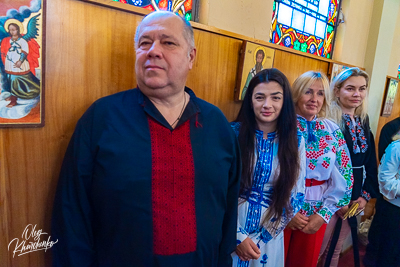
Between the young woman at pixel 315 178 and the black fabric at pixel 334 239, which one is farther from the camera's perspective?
the black fabric at pixel 334 239

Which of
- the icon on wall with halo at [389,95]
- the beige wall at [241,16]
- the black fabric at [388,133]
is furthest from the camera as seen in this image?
the icon on wall with halo at [389,95]

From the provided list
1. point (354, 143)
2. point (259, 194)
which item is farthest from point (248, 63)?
point (354, 143)

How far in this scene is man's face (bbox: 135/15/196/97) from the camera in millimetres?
1022

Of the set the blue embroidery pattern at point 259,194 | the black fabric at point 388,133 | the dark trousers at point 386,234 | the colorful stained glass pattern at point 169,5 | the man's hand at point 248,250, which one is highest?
the colorful stained glass pattern at point 169,5

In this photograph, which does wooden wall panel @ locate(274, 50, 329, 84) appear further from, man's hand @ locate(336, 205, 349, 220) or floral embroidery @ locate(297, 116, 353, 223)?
man's hand @ locate(336, 205, 349, 220)

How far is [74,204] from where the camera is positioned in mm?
966

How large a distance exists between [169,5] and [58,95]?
2.64 feet

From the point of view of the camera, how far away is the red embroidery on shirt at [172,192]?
1018 mm

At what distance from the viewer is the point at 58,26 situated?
102 centimetres

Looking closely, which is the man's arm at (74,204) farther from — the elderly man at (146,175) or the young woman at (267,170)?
the young woman at (267,170)

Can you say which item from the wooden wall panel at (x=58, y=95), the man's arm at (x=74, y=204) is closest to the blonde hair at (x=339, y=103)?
the wooden wall panel at (x=58, y=95)

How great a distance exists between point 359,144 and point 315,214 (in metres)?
0.81

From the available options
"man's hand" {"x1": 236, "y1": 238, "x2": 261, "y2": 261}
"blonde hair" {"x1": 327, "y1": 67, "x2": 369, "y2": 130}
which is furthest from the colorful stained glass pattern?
"man's hand" {"x1": 236, "y1": 238, "x2": 261, "y2": 261}

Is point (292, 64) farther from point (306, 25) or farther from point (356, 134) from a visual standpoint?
point (356, 134)
